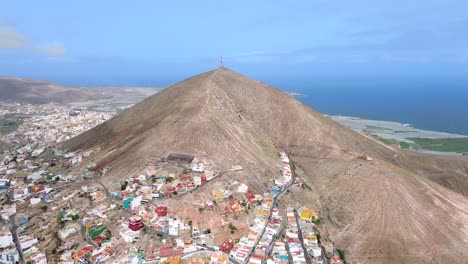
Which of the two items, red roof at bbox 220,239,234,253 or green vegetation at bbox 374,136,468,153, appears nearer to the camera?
red roof at bbox 220,239,234,253

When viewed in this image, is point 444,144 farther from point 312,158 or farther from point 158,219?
point 158,219

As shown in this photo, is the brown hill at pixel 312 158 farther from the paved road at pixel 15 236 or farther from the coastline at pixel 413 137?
the coastline at pixel 413 137

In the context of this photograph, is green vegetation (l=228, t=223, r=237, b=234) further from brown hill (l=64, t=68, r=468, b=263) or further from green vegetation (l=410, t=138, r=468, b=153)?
green vegetation (l=410, t=138, r=468, b=153)

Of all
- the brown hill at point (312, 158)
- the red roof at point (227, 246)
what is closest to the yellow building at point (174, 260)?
the red roof at point (227, 246)

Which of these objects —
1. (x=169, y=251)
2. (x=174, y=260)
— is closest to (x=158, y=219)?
(x=169, y=251)

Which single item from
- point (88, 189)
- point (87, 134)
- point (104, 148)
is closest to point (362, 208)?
point (88, 189)

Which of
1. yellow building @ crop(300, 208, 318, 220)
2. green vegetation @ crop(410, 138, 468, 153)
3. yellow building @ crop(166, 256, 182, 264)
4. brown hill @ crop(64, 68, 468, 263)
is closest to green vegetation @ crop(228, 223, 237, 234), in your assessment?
yellow building @ crop(166, 256, 182, 264)
